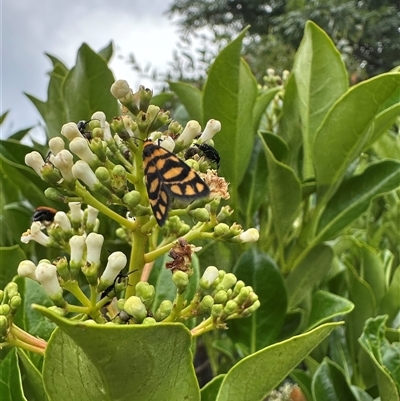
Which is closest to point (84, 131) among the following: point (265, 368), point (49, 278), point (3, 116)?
point (49, 278)

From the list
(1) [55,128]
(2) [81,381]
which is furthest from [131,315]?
(1) [55,128]

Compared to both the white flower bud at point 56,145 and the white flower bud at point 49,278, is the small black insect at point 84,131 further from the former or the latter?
the white flower bud at point 49,278

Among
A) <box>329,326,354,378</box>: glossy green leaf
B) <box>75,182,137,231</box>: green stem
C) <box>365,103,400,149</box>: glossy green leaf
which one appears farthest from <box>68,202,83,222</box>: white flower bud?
<box>329,326,354,378</box>: glossy green leaf

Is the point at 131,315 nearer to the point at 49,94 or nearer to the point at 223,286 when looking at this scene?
the point at 223,286

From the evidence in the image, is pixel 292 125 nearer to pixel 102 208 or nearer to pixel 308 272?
pixel 308 272

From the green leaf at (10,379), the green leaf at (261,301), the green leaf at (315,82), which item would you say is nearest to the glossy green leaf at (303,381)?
the green leaf at (261,301)

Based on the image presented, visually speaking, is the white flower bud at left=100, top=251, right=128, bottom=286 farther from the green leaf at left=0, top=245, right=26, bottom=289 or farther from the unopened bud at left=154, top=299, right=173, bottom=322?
the green leaf at left=0, top=245, right=26, bottom=289

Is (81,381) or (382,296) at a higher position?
(81,381)
